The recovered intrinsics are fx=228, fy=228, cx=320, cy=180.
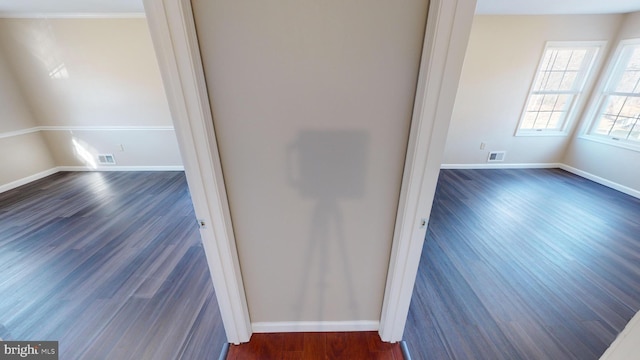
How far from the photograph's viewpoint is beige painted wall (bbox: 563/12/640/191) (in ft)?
10.6

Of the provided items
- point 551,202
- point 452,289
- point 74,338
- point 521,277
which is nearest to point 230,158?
point 74,338

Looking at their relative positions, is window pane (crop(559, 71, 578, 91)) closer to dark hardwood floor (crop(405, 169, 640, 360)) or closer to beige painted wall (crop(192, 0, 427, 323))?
dark hardwood floor (crop(405, 169, 640, 360))

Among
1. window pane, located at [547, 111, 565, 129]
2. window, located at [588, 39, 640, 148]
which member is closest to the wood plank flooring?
window, located at [588, 39, 640, 148]

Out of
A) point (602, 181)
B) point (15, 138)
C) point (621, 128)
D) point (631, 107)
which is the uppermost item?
point (631, 107)

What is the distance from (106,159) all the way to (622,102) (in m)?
8.44

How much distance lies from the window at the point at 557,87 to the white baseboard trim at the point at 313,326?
4.52 metres

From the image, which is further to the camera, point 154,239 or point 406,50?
point 154,239

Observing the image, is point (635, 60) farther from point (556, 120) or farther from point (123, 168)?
point (123, 168)

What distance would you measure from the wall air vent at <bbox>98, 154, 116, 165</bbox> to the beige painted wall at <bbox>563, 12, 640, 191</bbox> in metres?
8.10

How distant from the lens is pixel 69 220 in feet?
8.74

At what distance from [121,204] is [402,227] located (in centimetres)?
363

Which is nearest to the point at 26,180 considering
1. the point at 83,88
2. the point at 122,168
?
the point at 122,168

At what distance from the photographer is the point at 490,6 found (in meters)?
3.06

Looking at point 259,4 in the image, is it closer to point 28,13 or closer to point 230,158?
point 230,158
